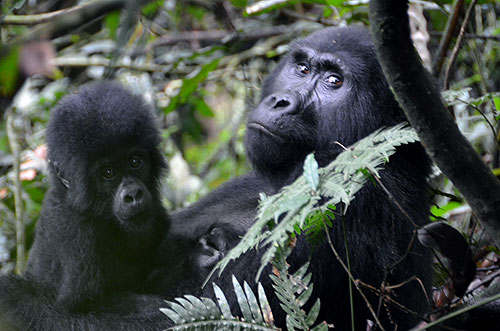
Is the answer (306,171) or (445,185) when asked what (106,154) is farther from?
(445,185)

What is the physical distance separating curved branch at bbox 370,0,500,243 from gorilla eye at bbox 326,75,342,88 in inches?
54.9

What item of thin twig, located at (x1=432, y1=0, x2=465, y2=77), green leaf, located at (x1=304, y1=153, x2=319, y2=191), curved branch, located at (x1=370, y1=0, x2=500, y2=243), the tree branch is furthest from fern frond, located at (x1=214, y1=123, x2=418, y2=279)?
thin twig, located at (x1=432, y1=0, x2=465, y2=77)

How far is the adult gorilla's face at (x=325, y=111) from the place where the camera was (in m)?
2.66

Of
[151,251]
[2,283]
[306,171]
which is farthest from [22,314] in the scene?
[306,171]

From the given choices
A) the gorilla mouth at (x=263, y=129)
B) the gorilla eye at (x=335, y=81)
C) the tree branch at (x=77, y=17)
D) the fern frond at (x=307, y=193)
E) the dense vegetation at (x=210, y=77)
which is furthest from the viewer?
the dense vegetation at (x=210, y=77)

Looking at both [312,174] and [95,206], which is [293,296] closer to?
[312,174]

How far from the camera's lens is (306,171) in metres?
1.64

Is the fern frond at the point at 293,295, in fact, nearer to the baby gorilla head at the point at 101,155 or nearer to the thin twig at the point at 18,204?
the baby gorilla head at the point at 101,155

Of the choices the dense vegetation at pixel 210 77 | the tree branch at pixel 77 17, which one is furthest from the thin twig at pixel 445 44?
the tree branch at pixel 77 17

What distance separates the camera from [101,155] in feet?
9.46

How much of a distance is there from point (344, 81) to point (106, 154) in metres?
1.24

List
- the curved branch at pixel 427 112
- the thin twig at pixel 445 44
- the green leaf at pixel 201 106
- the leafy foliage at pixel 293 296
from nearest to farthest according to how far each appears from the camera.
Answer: the curved branch at pixel 427 112
the leafy foliage at pixel 293 296
the thin twig at pixel 445 44
the green leaf at pixel 201 106

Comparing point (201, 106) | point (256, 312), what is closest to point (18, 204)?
point (201, 106)

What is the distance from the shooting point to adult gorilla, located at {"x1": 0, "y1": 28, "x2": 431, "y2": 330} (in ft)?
7.92
